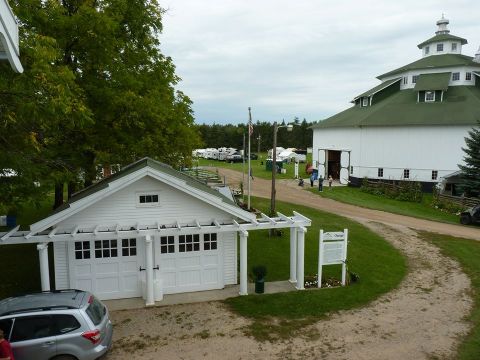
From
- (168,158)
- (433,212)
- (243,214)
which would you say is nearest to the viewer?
(243,214)

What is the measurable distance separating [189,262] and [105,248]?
3.04m

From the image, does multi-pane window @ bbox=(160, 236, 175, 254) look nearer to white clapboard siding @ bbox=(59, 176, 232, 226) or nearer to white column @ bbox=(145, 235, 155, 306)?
white clapboard siding @ bbox=(59, 176, 232, 226)

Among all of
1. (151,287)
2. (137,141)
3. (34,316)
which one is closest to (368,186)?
(137,141)

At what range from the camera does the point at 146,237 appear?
13.5m

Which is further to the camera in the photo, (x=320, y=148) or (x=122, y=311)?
(x=320, y=148)

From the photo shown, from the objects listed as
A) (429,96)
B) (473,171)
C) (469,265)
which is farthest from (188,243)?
(429,96)

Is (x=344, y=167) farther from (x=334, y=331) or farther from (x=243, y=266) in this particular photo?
(x=334, y=331)

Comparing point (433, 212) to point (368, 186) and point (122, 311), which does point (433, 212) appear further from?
point (122, 311)

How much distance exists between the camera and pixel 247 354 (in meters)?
10.8

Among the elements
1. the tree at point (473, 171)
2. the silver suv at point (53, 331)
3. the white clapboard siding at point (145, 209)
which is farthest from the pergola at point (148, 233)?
the tree at point (473, 171)

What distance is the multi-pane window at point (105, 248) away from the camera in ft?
46.5

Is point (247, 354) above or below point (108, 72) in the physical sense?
below

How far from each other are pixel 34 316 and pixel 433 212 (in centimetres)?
2956

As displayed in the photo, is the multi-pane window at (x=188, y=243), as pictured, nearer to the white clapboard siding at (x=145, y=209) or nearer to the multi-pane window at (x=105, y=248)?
the white clapboard siding at (x=145, y=209)
